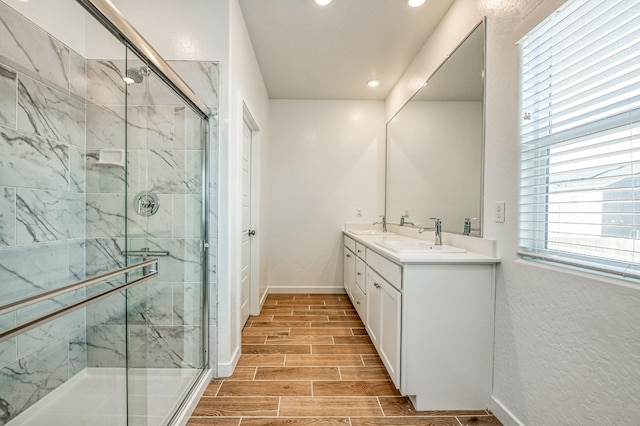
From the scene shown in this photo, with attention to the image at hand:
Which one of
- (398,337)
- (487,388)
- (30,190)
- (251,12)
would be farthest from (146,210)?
(487,388)

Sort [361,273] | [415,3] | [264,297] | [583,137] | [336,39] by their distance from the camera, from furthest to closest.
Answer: [264,297], [361,273], [336,39], [415,3], [583,137]

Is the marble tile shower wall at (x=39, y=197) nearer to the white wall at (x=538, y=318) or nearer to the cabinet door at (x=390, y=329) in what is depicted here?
the cabinet door at (x=390, y=329)

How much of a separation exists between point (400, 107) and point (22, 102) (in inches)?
121

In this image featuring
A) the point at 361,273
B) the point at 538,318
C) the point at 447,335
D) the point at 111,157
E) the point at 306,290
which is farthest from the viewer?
the point at 306,290

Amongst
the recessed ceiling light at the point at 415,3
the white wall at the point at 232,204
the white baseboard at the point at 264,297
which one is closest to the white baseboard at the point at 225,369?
the white wall at the point at 232,204

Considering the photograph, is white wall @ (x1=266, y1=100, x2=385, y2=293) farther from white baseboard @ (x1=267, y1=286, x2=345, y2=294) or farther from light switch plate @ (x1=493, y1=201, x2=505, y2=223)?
light switch plate @ (x1=493, y1=201, x2=505, y2=223)

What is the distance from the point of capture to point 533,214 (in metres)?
1.44

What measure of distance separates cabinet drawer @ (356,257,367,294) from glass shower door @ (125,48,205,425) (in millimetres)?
1386

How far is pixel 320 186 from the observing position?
409cm

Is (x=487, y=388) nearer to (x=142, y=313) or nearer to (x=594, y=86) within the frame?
(x=594, y=86)

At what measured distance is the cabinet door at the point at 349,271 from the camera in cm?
331

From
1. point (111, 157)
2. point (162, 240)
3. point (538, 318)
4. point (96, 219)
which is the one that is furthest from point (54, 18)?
point (538, 318)

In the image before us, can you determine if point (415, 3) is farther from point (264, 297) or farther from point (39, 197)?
point (264, 297)

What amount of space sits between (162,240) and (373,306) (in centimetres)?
153
